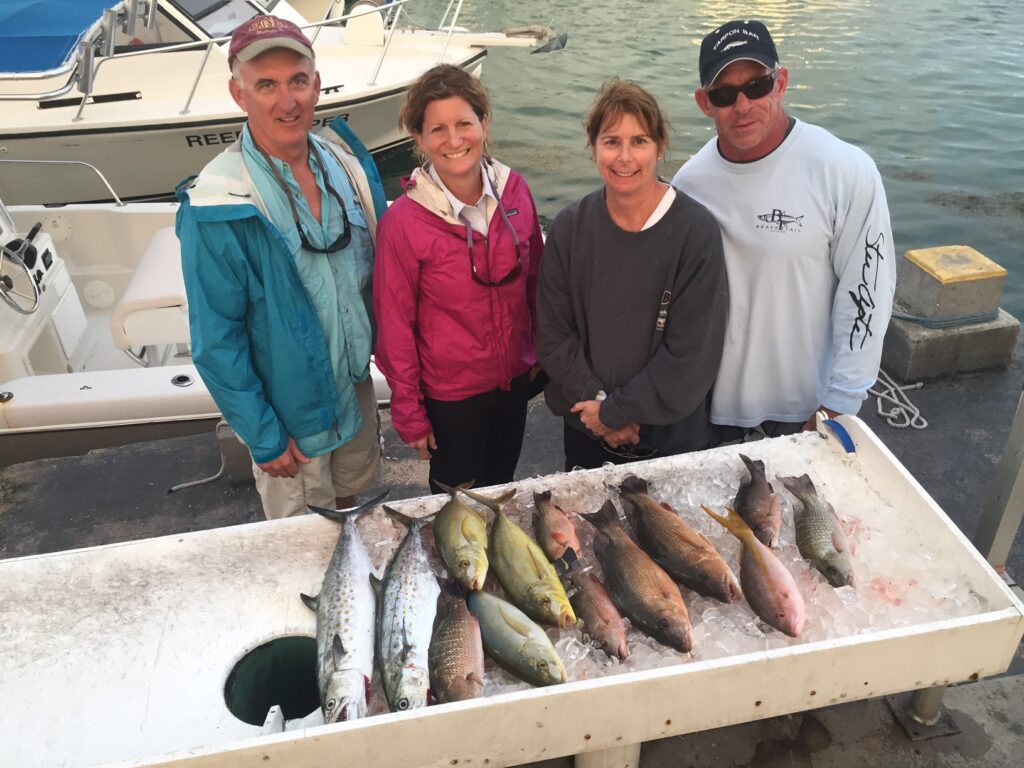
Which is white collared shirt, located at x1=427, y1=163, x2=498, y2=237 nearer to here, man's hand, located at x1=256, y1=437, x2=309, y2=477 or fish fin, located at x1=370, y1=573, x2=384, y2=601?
man's hand, located at x1=256, y1=437, x2=309, y2=477

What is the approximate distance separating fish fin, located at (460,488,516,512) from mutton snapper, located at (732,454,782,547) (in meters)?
0.64

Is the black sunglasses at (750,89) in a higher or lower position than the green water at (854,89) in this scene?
higher

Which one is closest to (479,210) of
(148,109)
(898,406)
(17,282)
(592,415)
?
(592,415)

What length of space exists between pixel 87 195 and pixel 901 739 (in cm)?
889

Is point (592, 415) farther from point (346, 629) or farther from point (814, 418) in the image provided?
point (346, 629)

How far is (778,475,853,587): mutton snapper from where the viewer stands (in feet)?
6.04

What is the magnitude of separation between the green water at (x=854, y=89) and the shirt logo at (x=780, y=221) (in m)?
6.25

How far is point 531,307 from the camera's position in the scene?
8.95 ft

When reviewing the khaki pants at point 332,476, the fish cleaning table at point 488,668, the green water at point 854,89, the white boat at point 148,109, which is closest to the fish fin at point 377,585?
the fish cleaning table at point 488,668

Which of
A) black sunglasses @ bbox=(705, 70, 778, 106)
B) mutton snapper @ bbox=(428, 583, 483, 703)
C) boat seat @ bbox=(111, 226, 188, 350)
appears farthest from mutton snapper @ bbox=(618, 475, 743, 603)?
boat seat @ bbox=(111, 226, 188, 350)

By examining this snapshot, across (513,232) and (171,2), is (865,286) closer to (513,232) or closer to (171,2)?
(513,232)

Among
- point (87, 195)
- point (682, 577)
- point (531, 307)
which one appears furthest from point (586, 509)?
point (87, 195)

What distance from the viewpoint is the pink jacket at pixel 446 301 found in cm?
241

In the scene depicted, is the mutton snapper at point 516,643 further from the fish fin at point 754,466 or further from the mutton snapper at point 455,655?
the fish fin at point 754,466
